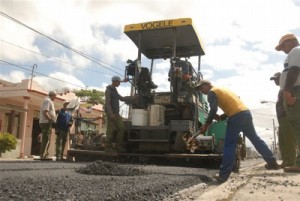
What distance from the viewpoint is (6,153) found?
14.7 metres

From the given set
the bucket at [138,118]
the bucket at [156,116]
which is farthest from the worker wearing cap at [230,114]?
the bucket at [138,118]

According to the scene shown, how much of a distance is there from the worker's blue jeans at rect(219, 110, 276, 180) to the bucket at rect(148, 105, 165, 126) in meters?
2.39

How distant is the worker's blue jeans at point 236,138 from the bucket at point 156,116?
2.39 metres

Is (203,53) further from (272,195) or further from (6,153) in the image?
(6,153)

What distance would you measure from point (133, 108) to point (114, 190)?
4451mm

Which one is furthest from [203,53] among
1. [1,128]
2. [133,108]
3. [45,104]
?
[1,128]

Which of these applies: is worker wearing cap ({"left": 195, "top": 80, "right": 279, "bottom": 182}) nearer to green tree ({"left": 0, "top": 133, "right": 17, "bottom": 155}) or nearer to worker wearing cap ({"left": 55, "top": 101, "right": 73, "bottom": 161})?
worker wearing cap ({"left": 55, "top": 101, "right": 73, "bottom": 161})

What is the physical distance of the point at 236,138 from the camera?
4258mm

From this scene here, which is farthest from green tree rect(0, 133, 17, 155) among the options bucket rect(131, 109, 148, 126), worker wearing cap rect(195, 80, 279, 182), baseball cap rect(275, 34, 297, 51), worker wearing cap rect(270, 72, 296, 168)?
baseball cap rect(275, 34, 297, 51)

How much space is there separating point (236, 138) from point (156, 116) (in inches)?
103

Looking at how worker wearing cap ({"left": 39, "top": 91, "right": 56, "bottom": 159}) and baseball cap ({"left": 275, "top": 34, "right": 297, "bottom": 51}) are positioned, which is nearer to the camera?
baseball cap ({"left": 275, "top": 34, "right": 297, "bottom": 51})

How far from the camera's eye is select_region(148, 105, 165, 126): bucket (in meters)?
6.69

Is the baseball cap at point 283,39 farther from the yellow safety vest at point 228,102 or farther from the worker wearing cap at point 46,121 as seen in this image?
the worker wearing cap at point 46,121

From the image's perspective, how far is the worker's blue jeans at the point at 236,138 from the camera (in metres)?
4.09
